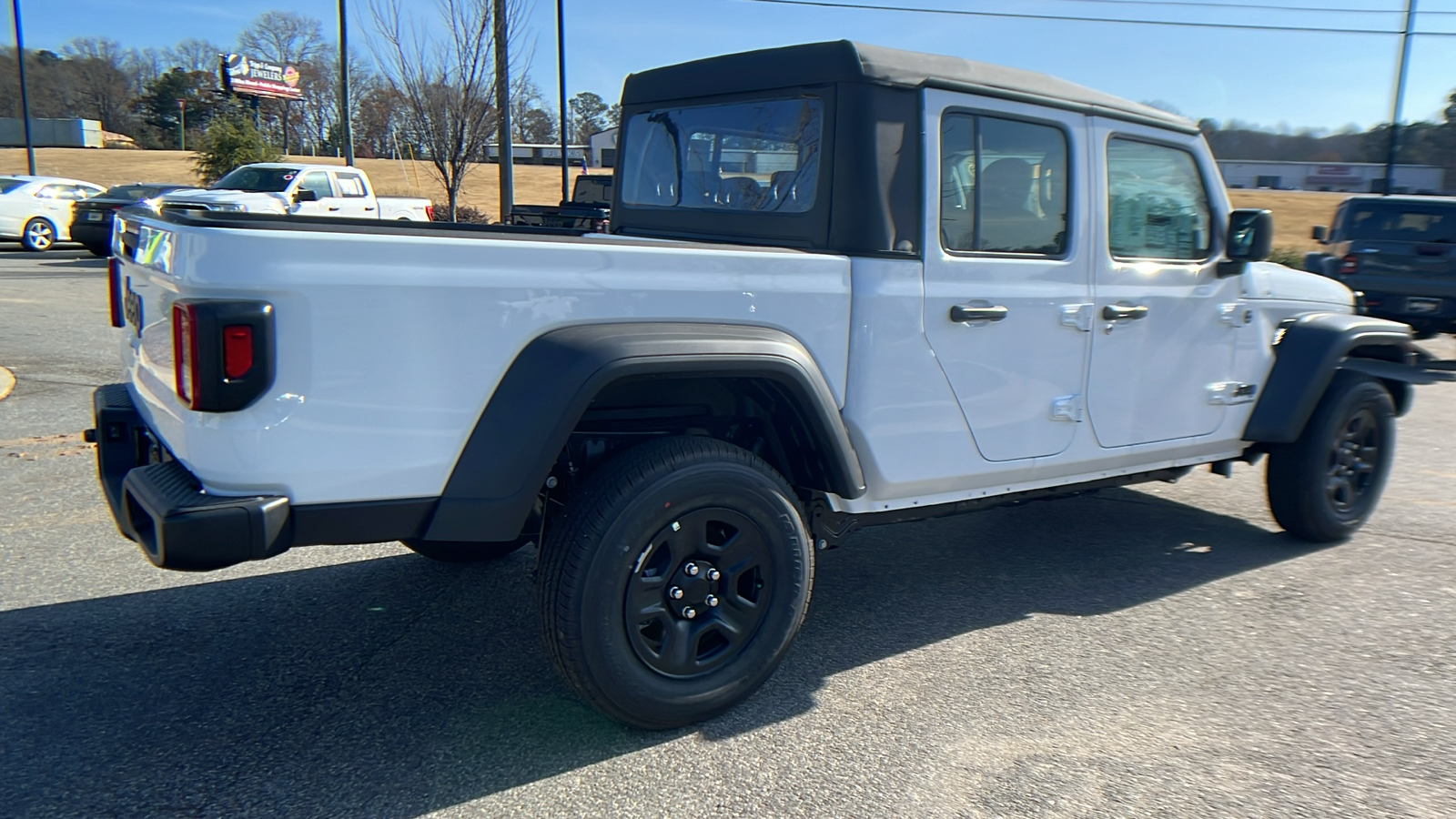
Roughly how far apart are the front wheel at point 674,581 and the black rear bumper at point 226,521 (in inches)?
17.4

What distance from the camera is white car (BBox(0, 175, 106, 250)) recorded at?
20469 millimetres

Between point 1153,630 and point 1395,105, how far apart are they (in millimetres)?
26266

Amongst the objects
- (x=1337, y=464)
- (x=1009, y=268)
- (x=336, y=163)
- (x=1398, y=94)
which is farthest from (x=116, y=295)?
(x=336, y=163)

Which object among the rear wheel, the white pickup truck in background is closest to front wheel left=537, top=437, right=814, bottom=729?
the white pickup truck in background

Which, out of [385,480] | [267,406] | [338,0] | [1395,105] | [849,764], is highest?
[338,0]

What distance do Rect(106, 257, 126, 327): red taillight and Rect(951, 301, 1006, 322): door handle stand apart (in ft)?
8.89

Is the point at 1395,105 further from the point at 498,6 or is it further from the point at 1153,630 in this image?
the point at 1153,630

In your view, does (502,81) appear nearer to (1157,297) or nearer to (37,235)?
(37,235)

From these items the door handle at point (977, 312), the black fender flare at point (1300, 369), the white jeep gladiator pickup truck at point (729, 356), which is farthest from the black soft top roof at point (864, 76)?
the black fender flare at point (1300, 369)

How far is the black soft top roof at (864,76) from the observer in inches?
132

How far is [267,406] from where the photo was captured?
7.88 feet

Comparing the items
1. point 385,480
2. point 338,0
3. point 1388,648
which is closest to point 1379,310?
point 1388,648

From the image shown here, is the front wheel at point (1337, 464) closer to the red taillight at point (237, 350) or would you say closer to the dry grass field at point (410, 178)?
the red taillight at point (237, 350)

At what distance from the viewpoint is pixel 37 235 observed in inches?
824
